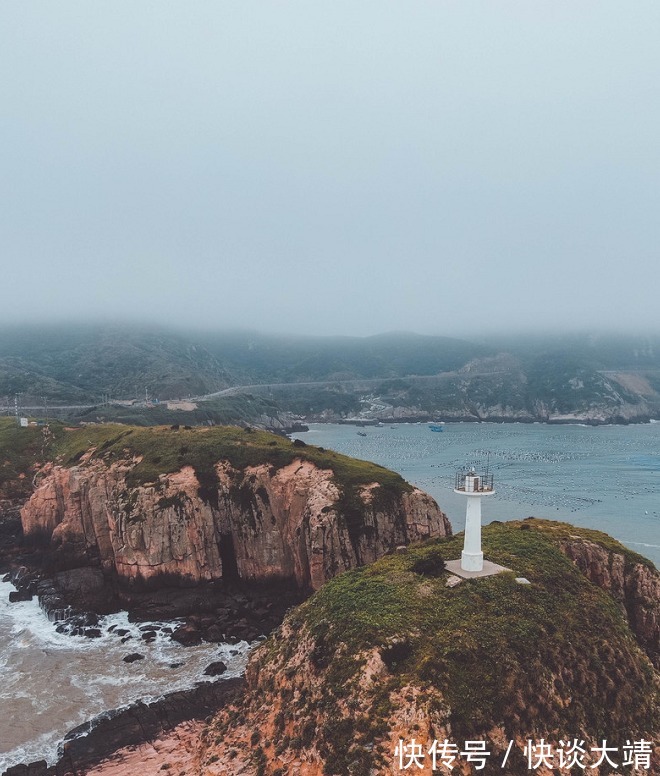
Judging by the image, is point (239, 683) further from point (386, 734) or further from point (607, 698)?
point (607, 698)

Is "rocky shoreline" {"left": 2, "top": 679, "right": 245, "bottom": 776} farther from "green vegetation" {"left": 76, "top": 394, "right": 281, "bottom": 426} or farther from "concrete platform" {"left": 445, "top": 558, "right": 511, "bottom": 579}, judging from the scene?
"green vegetation" {"left": 76, "top": 394, "right": 281, "bottom": 426}

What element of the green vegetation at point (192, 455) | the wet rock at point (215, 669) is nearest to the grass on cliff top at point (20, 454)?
the green vegetation at point (192, 455)

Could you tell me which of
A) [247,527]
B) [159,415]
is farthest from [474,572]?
[159,415]

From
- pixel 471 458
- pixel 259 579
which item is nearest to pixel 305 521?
pixel 259 579

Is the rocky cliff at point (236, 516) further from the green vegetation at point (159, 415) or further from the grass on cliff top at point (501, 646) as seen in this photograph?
the green vegetation at point (159, 415)

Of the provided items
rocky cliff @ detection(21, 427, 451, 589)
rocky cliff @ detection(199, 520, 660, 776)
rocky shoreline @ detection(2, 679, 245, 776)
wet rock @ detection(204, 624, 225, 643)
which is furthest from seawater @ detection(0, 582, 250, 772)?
rocky cliff @ detection(199, 520, 660, 776)

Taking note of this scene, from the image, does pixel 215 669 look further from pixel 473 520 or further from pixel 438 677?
pixel 473 520

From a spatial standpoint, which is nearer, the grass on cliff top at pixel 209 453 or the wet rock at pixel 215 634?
the wet rock at pixel 215 634
